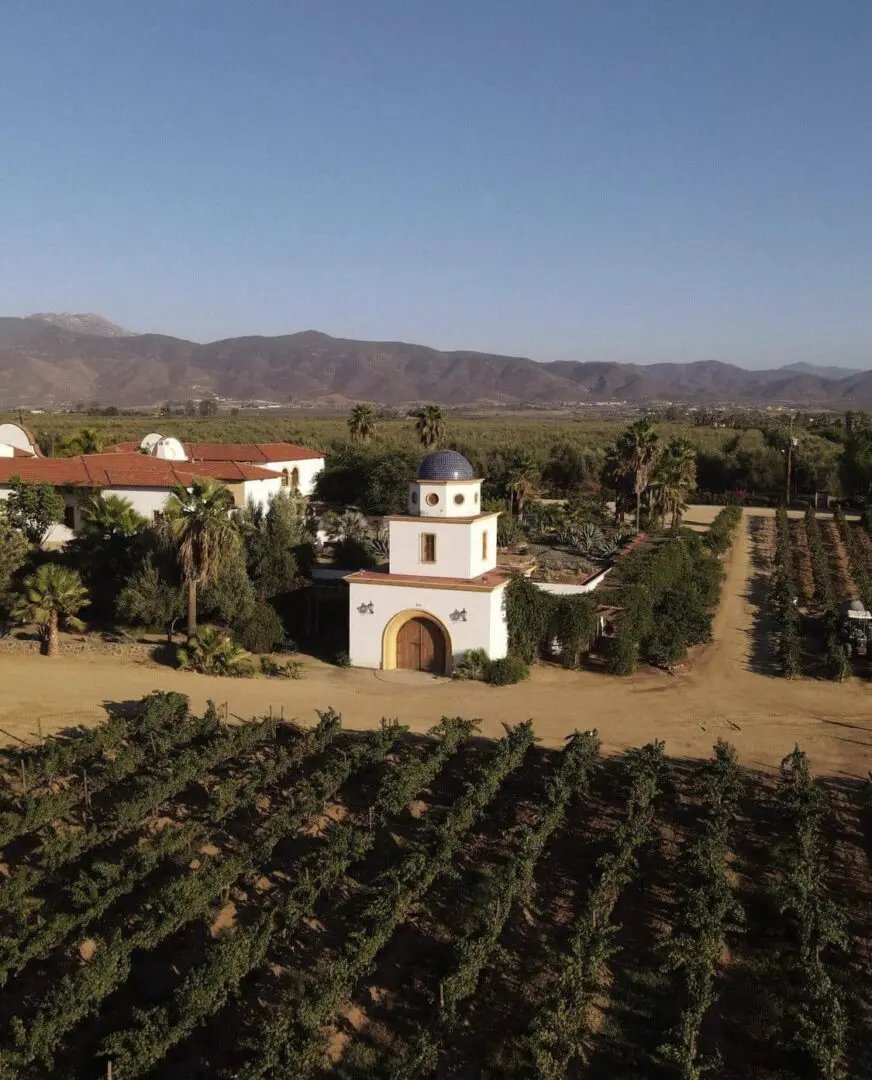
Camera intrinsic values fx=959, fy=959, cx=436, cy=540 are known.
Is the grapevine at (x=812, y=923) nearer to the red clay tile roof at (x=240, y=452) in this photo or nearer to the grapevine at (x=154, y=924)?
the grapevine at (x=154, y=924)

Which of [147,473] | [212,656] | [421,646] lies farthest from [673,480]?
[212,656]

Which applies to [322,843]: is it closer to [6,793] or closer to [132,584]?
[6,793]

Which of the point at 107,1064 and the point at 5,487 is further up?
the point at 5,487

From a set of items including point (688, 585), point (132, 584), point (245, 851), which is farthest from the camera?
point (688, 585)

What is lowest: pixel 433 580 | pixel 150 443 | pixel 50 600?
pixel 50 600

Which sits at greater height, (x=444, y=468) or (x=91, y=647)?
(x=444, y=468)

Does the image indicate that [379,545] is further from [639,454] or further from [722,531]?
[722,531]

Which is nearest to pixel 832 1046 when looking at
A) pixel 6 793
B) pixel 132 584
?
pixel 6 793
